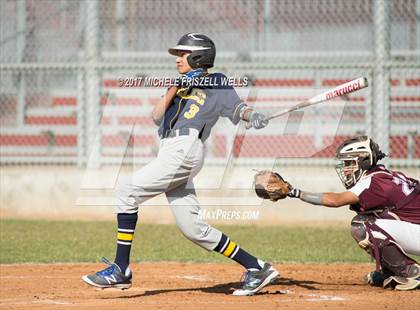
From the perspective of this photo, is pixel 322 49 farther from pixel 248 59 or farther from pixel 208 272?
pixel 208 272

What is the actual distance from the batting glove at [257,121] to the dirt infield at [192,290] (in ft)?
4.46

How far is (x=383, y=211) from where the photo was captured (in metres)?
7.24

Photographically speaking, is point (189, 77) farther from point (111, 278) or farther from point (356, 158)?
point (111, 278)

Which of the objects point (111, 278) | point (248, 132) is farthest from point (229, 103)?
point (248, 132)

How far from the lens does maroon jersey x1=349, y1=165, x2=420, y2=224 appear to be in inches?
276

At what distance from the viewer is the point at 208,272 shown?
852 cm

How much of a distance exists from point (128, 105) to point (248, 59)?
2.10m

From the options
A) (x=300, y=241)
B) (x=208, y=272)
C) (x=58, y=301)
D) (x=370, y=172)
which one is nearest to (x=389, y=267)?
(x=370, y=172)

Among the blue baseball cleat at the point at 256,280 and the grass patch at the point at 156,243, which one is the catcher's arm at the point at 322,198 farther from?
the grass patch at the point at 156,243

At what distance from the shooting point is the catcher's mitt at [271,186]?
6801 mm

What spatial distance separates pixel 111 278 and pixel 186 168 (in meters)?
1.03

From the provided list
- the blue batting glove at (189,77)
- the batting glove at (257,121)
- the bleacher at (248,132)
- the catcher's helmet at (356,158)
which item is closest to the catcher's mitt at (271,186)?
the batting glove at (257,121)

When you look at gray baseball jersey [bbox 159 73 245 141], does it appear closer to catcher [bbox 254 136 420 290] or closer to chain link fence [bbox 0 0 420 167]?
catcher [bbox 254 136 420 290]

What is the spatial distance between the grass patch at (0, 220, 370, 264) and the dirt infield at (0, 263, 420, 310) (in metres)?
0.54
